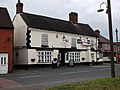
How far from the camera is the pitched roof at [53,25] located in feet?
135

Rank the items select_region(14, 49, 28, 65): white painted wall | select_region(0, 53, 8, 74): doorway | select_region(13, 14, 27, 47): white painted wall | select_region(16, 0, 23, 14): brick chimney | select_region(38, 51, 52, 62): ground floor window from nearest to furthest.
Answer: select_region(0, 53, 8, 74): doorway < select_region(14, 49, 28, 65): white painted wall < select_region(13, 14, 27, 47): white painted wall < select_region(38, 51, 52, 62): ground floor window < select_region(16, 0, 23, 14): brick chimney

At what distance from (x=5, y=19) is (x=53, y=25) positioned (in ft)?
34.1

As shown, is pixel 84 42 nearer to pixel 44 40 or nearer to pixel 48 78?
pixel 44 40

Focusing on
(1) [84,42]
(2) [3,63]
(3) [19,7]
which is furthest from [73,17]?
(2) [3,63]

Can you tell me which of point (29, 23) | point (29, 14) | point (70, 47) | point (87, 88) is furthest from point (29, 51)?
point (87, 88)

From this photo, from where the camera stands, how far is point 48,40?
42.3 metres

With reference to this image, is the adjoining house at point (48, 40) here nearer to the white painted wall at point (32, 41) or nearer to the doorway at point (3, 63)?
the white painted wall at point (32, 41)

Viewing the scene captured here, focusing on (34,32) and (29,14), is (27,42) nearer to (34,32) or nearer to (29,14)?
(34,32)

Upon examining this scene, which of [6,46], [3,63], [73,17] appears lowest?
[3,63]

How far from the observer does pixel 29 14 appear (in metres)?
42.9

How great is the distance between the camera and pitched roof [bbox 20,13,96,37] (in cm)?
4121

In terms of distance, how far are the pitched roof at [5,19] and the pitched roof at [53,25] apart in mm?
3914

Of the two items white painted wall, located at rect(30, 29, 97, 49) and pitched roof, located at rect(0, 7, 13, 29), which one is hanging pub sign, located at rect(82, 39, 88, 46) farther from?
pitched roof, located at rect(0, 7, 13, 29)

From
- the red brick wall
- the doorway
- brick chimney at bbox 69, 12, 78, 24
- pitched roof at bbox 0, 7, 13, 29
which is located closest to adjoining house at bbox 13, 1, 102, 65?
brick chimney at bbox 69, 12, 78, 24
